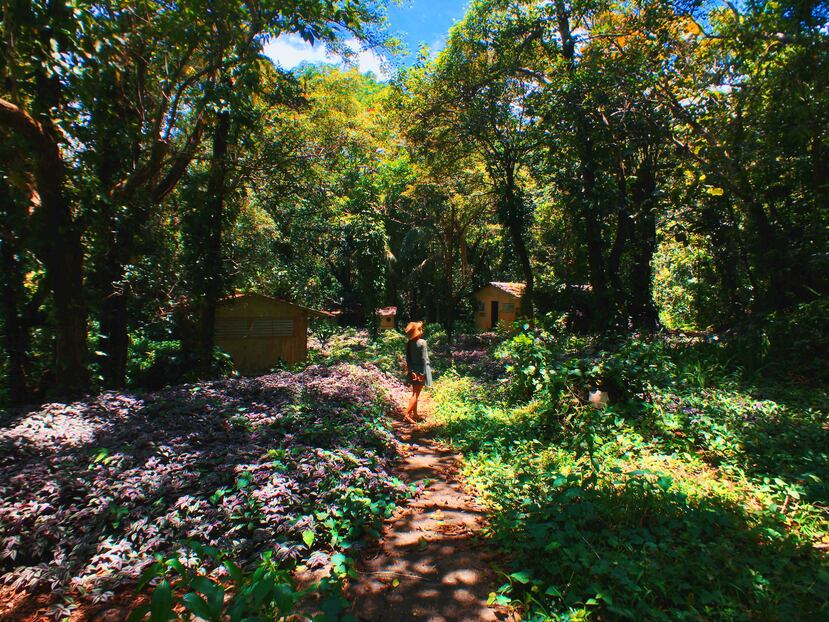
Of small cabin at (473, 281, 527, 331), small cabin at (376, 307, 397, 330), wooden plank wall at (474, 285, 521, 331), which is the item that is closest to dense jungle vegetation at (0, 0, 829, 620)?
small cabin at (473, 281, 527, 331)

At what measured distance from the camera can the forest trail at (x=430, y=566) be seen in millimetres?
2646

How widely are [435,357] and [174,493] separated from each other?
12871mm

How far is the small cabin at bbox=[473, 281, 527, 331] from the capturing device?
88.1 ft

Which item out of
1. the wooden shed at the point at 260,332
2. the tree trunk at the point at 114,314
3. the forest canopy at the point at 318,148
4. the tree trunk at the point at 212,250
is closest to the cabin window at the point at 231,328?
the wooden shed at the point at 260,332

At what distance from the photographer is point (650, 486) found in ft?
11.6

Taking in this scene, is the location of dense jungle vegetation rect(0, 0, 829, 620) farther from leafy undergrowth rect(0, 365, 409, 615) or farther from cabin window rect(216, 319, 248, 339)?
cabin window rect(216, 319, 248, 339)

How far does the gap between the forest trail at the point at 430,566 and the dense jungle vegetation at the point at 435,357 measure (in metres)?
0.17

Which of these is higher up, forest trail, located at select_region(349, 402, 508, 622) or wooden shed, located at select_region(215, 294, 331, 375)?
wooden shed, located at select_region(215, 294, 331, 375)

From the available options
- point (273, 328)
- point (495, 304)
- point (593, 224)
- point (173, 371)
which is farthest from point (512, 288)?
point (173, 371)

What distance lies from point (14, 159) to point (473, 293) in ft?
85.9

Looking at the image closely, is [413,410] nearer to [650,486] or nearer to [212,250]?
[650,486]

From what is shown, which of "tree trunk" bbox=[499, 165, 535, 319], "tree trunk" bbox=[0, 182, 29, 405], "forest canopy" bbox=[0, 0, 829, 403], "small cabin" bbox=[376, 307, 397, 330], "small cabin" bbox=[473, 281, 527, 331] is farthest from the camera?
"small cabin" bbox=[376, 307, 397, 330]

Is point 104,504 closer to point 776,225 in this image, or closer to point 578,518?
point 578,518

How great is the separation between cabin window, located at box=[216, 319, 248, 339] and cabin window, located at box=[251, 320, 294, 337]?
29cm
